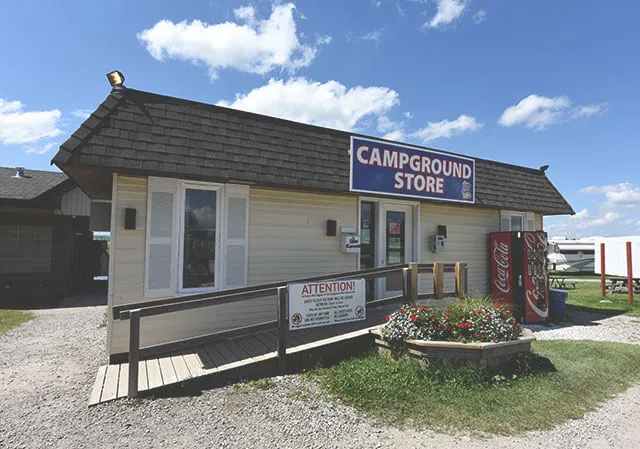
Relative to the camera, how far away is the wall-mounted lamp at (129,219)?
5.18m

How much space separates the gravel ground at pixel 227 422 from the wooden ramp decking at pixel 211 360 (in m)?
0.20

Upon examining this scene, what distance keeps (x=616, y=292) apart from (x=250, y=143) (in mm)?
16079

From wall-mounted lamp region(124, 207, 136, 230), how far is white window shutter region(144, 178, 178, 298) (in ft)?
0.67

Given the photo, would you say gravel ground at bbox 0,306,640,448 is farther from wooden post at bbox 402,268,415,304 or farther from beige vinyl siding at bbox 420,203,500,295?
beige vinyl siding at bbox 420,203,500,295

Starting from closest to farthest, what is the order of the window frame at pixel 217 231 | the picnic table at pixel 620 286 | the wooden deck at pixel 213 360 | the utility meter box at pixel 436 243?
the wooden deck at pixel 213 360
the window frame at pixel 217 231
the utility meter box at pixel 436 243
the picnic table at pixel 620 286

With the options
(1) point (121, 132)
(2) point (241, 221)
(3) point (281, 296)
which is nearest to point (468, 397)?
(3) point (281, 296)

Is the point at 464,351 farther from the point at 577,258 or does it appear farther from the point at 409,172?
the point at 577,258

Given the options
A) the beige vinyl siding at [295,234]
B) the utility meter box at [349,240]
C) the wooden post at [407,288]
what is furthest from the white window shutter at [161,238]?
the wooden post at [407,288]

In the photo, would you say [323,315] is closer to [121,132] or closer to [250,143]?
[250,143]

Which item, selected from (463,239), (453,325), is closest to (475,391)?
(453,325)

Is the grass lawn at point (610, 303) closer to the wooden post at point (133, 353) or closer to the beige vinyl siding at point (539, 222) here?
the beige vinyl siding at point (539, 222)

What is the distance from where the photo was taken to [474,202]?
843cm

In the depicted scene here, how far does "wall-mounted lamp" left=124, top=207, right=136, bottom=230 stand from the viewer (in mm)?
5184

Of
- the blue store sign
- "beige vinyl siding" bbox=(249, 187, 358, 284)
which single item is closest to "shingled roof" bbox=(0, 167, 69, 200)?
"beige vinyl siding" bbox=(249, 187, 358, 284)
